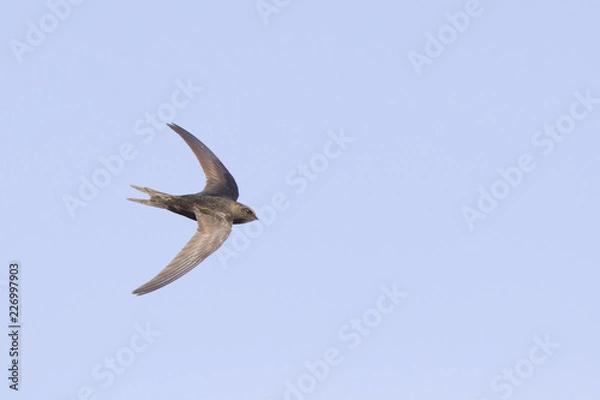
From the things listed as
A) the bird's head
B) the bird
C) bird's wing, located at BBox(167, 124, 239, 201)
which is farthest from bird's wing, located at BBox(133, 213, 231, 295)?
bird's wing, located at BBox(167, 124, 239, 201)

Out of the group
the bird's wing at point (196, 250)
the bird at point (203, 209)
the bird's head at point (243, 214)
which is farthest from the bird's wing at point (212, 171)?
the bird's wing at point (196, 250)

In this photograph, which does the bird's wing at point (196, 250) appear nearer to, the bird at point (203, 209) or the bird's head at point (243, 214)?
the bird at point (203, 209)

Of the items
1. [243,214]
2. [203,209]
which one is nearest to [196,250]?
[203,209]

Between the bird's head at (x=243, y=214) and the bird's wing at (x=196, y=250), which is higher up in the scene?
the bird's head at (x=243, y=214)

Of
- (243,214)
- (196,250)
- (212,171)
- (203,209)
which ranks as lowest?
(196,250)

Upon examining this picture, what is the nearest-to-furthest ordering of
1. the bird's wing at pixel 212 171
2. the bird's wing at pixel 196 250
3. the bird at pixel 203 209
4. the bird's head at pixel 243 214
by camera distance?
1. the bird's wing at pixel 196 250
2. the bird at pixel 203 209
3. the bird's head at pixel 243 214
4. the bird's wing at pixel 212 171

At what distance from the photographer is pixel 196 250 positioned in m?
26.8

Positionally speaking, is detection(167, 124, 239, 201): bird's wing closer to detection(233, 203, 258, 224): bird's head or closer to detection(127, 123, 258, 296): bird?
detection(127, 123, 258, 296): bird

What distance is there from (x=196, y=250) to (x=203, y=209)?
6.94ft

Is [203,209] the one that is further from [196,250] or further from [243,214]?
[196,250]

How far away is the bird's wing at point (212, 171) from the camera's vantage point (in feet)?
101

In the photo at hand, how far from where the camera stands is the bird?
25.8 m

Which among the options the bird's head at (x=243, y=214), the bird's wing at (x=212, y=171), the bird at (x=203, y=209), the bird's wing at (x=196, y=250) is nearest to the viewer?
the bird's wing at (x=196, y=250)

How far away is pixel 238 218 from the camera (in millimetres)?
29609
